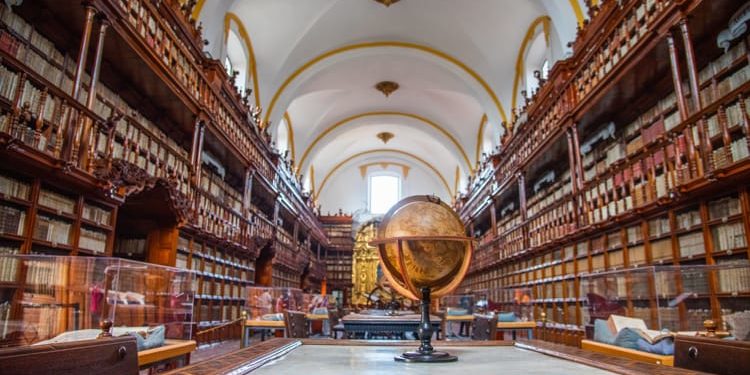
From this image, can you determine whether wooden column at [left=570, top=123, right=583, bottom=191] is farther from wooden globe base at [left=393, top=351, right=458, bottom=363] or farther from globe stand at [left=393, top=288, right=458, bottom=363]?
wooden globe base at [left=393, top=351, right=458, bottom=363]

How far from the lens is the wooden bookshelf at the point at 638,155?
5.28 m

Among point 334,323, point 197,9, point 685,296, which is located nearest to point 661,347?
point 685,296

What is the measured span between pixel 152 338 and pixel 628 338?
11.8 ft

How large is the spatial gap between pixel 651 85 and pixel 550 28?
16.9 ft

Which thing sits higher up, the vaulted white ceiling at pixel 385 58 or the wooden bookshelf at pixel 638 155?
the vaulted white ceiling at pixel 385 58

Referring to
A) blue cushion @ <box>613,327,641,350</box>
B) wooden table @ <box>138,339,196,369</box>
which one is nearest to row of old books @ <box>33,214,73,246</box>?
wooden table @ <box>138,339,196,369</box>

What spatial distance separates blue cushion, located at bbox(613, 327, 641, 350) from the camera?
3590 mm

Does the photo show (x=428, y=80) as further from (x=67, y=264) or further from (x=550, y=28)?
(x=67, y=264)

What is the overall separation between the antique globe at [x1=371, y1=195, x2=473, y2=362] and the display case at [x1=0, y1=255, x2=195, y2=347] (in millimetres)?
2493

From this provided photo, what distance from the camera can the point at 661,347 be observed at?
11.1ft

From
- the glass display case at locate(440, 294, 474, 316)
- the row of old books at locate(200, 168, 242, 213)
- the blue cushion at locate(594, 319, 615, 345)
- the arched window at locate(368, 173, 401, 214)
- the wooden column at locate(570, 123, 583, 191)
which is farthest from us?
the arched window at locate(368, 173, 401, 214)

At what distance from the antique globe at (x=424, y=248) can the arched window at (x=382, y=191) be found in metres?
28.3

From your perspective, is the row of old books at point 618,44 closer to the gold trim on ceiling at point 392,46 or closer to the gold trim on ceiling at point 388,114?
the gold trim on ceiling at point 392,46

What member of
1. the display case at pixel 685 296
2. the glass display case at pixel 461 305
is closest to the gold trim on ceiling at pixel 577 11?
the glass display case at pixel 461 305
